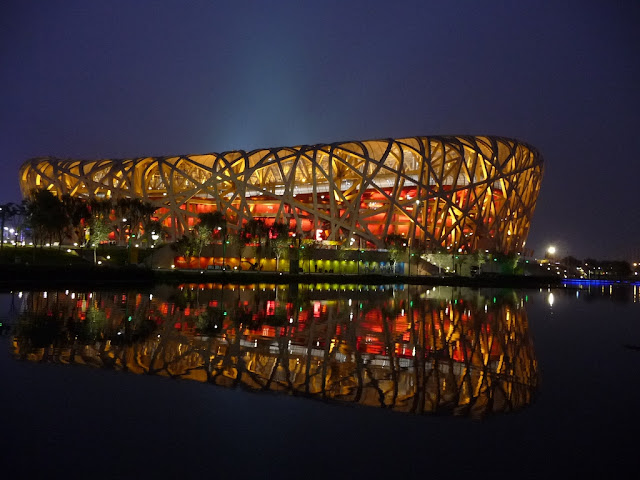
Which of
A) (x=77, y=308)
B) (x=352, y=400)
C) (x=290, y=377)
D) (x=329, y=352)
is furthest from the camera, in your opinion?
(x=77, y=308)

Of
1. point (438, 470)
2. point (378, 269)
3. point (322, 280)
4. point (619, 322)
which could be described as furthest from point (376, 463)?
point (378, 269)

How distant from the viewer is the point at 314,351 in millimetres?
11023

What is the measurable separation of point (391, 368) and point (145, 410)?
13.9 feet

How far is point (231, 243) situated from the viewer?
61.2 meters

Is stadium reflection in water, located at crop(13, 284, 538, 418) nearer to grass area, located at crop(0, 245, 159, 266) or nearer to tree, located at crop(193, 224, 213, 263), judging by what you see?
grass area, located at crop(0, 245, 159, 266)

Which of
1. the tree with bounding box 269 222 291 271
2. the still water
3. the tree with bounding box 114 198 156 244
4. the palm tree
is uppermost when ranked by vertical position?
the tree with bounding box 114 198 156 244

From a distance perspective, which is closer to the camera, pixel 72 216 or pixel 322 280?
pixel 322 280

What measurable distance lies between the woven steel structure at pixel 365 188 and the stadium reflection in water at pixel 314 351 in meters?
51.6

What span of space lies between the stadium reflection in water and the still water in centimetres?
4

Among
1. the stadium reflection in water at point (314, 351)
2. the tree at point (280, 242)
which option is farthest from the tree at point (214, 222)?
the stadium reflection in water at point (314, 351)

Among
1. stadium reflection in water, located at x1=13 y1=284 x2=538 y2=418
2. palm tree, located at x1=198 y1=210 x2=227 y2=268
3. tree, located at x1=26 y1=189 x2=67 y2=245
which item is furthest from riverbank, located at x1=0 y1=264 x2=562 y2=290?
tree, located at x1=26 y1=189 x2=67 y2=245

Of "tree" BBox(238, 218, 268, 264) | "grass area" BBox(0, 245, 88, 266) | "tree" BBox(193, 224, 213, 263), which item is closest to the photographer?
"grass area" BBox(0, 245, 88, 266)

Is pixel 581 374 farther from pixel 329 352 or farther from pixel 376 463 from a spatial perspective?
pixel 376 463

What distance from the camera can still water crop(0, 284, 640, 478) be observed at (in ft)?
18.4
